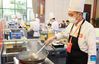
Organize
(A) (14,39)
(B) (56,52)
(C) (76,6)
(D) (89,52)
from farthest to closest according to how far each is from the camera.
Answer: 1. (A) (14,39)
2. (B) (56,52)
3. (C) (76,6)
4. (D) (89,52)

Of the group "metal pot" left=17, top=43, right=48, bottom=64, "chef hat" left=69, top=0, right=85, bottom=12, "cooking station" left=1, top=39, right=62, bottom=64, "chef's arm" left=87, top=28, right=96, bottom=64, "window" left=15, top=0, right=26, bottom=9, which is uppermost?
"window" left=15, top=0, right=26, bottom=9

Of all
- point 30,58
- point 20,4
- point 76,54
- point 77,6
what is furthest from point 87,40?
point 20,4

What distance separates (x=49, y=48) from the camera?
2.66 m

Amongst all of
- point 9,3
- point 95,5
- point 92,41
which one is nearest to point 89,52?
point 92,41

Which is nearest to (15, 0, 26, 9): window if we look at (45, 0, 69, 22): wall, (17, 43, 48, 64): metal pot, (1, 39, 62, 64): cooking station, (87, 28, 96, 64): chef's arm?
(45, 0, 69, 22): wall

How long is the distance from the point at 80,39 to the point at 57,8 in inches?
96.8

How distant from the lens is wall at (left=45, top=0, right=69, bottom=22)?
4266 millimetres

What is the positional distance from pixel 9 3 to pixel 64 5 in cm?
160

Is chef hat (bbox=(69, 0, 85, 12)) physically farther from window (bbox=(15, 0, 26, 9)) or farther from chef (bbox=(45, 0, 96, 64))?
window (bbox=(15, 0, 26, 9))

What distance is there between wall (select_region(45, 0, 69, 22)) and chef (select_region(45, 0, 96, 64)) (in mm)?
2114

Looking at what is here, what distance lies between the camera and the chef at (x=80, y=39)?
1.89 meters

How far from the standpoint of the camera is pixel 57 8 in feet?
14.2

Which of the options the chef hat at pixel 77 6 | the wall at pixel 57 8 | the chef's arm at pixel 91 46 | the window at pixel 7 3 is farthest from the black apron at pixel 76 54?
the window at pixel 7 3

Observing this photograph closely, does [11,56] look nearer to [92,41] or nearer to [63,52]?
[63,52]
